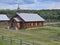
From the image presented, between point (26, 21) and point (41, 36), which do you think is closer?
point (41, 36)

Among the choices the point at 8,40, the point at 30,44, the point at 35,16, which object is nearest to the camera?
the point at 30,44

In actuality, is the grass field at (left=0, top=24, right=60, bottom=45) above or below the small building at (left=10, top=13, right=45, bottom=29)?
above

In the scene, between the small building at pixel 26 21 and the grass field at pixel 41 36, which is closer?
the grass field at pixel 41 36

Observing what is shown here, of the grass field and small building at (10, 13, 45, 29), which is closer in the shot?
the grass field

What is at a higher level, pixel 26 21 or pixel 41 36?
pixel 41 36

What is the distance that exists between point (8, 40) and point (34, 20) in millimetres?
32140

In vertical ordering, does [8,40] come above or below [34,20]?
above

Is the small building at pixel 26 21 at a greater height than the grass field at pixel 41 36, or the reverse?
the grass field at pixel 41 36

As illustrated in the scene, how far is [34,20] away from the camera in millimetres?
60344

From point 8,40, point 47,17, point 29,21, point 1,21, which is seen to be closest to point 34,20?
point 29,21

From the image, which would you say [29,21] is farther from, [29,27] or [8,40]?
[8,40]

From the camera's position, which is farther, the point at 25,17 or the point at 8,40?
the point at 25,17

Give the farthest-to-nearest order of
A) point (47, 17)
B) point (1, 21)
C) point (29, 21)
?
point (47, 17) < point (1, 21) < point (29, 21)

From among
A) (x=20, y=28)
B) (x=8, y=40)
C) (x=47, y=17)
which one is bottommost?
(x=47, y=17)
